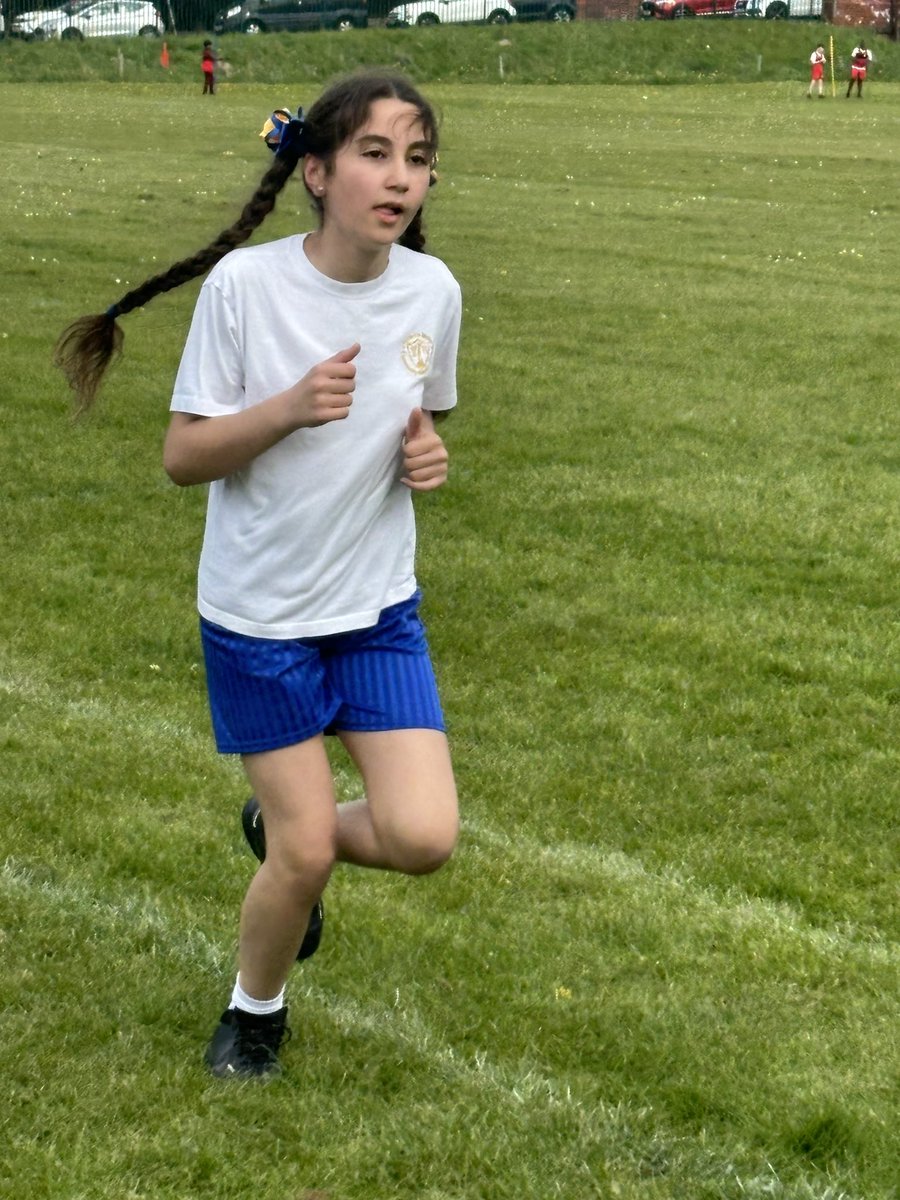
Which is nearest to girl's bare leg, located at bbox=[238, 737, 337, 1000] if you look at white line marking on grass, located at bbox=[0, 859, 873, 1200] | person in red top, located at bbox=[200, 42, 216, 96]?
white line marking on grass, located at bbox=[0, 859, 873, 1200]

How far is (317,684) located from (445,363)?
703 mm

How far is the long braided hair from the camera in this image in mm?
3482

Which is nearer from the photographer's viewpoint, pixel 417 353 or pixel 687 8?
pixel 417 353

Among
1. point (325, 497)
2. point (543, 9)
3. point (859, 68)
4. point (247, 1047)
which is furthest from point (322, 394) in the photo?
point (543, 9)

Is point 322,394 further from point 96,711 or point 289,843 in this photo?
point 96,711

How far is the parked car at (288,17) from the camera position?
5041 centimetres

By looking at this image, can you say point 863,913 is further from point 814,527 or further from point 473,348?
point 473,348

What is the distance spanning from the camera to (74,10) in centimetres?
4816

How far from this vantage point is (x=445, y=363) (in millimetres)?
3699

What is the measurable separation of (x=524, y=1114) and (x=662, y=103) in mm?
38997

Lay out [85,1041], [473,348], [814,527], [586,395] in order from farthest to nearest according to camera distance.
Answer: [473,348], [586,395], [814,527], [85,1041]

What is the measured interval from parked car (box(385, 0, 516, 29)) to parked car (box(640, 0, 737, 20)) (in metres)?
4.37

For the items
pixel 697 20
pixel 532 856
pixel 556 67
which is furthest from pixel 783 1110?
pixel 697 20

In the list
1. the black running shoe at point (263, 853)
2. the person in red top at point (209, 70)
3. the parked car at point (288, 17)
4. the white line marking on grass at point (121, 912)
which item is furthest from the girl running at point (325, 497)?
the parked car at point (288, 17)
